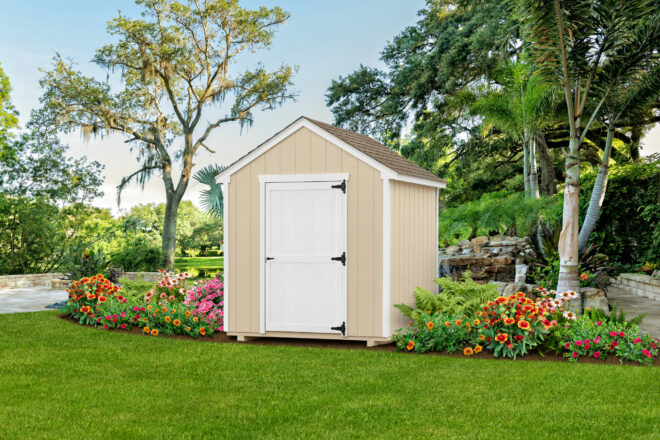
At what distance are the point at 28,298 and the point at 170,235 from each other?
7.70 meters

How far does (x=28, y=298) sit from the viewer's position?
14.1m

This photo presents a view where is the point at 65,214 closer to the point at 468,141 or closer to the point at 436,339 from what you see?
the point at 468,141

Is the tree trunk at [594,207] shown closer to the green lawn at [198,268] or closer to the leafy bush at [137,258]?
the green lawn at [198,268]

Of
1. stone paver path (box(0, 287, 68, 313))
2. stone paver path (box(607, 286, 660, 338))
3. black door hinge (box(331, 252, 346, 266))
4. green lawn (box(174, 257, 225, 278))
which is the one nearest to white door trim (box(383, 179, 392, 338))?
black door hinge (box(331, 252, 346, 266))

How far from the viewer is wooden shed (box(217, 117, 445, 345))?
25.5 feet

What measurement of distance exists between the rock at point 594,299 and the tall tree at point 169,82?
50.6ft

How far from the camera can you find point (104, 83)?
2273 cm

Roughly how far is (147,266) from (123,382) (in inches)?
538

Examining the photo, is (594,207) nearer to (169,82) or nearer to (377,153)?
(377,153)

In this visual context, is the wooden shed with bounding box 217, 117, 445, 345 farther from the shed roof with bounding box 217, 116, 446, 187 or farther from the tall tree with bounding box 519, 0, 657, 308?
the tall tree with bounding box 519, 0, 657, 308

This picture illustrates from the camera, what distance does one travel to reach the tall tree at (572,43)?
840cm

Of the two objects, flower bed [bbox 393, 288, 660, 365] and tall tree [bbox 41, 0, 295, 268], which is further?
tall tree [bbox 41, 0, 295, 268]

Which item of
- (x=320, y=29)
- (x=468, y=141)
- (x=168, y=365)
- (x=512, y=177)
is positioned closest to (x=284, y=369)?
(x=168, y=365)

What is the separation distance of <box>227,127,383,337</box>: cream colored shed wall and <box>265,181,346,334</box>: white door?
141mm
